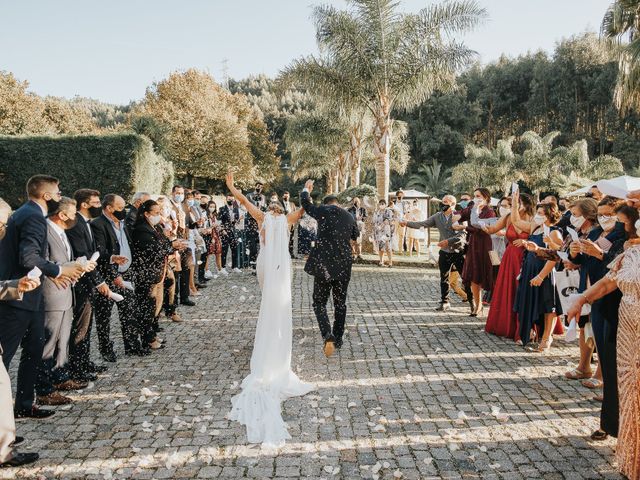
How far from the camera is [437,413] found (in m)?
4.98

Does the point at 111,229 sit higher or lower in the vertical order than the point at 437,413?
higher

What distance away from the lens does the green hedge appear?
75.6 ft

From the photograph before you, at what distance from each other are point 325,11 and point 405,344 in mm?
14257

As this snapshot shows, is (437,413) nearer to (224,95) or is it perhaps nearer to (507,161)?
(507,161)

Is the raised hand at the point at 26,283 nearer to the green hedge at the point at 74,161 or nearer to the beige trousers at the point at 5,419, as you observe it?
the beige trousers at the point at 5,419

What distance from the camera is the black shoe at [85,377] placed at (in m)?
5.75

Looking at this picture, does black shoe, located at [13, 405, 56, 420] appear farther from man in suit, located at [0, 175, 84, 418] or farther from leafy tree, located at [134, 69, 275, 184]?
leafy tree, located at [134, 69, 275, 184]

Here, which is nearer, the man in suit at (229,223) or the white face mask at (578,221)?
the white face mask at (578,221)

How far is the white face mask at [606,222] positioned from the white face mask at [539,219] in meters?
1.38

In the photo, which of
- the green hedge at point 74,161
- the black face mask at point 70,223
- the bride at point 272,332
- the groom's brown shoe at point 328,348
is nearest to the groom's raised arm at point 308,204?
the bride at point 272,332

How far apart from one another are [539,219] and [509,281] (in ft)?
3.88

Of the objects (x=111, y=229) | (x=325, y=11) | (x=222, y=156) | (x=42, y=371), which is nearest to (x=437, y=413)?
(x=42, y=371)

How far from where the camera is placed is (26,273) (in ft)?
15.1

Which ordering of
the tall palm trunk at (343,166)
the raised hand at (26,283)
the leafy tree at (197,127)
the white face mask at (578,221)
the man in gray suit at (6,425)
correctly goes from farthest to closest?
the leafy tree at (197,127) → the tall palm trunk at (343,166) → the white face mask at (578,221) → the man in gray suit at (6,425) → the raised hand at (26,283)
